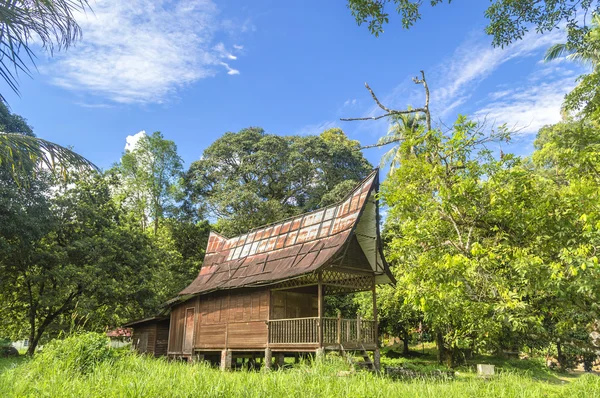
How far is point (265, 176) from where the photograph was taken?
1218 inches

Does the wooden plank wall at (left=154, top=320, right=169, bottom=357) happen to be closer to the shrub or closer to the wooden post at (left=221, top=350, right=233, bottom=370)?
the wooden post at (left=221, top=350, right=233, bottom=370)

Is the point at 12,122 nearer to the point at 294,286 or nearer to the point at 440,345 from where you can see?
the point at 294,286

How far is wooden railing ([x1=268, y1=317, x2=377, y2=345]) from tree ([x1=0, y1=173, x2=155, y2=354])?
971 centimetres

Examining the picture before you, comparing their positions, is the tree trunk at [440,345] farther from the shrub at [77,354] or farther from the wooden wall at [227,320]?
the shrub at [77,354]

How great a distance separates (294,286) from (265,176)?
17060mm

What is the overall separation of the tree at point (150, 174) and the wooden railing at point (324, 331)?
19923 millimetres

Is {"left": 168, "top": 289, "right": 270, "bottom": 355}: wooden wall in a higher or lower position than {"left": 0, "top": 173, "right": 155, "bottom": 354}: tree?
lower

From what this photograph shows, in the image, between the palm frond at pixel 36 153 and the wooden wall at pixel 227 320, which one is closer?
the palm frond at pixel 36 153

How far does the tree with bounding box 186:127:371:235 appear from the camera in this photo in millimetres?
28766

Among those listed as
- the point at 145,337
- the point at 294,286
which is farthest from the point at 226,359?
the point at 145,337

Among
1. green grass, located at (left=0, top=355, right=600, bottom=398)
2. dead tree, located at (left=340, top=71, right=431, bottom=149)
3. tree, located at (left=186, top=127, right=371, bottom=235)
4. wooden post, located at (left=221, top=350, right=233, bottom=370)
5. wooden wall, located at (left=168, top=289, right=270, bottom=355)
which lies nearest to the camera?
green grass, located at (left=0, top=355, right=600, bottom=398)

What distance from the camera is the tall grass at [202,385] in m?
6.72

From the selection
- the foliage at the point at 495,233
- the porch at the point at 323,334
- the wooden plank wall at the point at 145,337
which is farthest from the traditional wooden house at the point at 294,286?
the foliage at the point at 495,233

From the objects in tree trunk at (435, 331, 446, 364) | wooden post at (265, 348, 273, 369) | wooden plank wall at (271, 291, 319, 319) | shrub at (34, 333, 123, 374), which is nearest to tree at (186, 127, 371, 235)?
tree trunk at (435, 331, 446, 364)
